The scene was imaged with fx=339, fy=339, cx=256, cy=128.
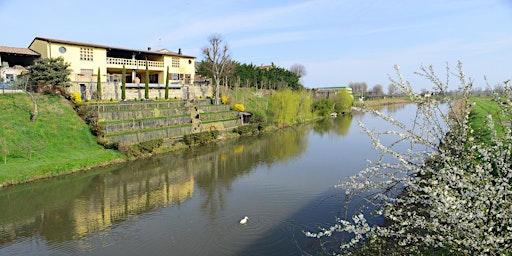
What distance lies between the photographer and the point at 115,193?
61.4 feet

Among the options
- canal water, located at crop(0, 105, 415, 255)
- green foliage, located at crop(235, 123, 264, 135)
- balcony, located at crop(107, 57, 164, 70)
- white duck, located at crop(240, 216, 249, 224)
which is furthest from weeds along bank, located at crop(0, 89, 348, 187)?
white duck, located at crop(240, 216, 249, 224)

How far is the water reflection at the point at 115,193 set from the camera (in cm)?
1455

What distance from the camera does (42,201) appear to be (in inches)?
680

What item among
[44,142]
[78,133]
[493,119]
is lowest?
[44,142]

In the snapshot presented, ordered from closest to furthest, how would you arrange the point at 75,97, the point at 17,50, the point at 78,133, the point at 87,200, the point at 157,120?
the point at 87,200, the point at 78,133, the point at 75,97, the point at 157,120, the point at 17,50

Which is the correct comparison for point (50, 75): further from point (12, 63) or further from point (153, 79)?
point (153, 79)

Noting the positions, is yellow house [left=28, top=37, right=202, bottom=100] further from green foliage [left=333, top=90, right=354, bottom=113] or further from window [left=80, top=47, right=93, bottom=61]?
green foliage [left=333, top=90, right=354, bottom=113]

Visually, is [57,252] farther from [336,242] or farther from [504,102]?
[504,102]

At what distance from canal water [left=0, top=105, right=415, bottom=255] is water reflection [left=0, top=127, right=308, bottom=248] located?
0.05 m

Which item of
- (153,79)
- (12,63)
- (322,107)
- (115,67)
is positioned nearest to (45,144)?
(12,63)

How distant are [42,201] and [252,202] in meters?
10.7

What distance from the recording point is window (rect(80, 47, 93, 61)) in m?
34.6

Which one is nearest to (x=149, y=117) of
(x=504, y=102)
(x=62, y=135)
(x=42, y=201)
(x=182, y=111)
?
(x=182, y=111)

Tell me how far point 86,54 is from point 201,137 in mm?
15195
